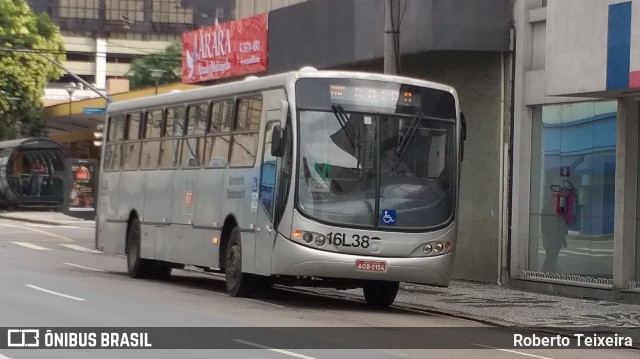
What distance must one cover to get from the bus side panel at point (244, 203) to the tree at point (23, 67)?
185 feet


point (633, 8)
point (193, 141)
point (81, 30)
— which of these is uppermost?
point (81, 30)

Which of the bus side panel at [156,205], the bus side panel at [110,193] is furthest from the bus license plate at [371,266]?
the bus side panel at [110,193]

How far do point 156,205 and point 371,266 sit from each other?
6808mm

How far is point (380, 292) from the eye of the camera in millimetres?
22078

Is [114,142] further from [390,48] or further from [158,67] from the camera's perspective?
[158,67]

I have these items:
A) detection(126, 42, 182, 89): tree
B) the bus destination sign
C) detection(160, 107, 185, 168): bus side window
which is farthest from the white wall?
detection(126, 42, 182, 89): tree

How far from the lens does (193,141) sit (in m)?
24.2

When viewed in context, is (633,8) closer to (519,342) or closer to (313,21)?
(519,342)

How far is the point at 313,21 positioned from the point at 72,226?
27.4 m

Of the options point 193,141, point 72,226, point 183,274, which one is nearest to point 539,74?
point 193,141

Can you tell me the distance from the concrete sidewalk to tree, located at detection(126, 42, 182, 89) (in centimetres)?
4296

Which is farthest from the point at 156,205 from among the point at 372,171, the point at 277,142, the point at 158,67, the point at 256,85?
the point at 158,67

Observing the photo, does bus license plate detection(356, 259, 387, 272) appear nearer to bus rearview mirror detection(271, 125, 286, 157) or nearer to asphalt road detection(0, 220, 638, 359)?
asphalt road detection(0, 220, 638, 359)

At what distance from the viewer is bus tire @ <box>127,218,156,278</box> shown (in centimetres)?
2641
